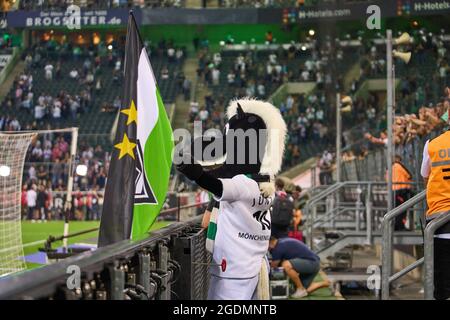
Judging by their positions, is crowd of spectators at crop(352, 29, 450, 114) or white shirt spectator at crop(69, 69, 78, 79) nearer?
crowd of spectators at crop(352, 29, 450, 114)

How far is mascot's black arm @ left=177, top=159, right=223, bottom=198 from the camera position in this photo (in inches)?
157

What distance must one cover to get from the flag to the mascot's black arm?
2.39 feet

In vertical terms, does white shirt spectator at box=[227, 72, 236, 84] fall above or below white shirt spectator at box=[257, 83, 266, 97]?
above

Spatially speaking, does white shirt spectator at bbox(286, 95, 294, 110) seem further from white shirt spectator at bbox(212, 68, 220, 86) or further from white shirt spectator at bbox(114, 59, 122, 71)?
white shirt spectator at bbox(114, 59, 122, 71)

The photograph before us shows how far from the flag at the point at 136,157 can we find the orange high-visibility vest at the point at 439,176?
175 centimetres

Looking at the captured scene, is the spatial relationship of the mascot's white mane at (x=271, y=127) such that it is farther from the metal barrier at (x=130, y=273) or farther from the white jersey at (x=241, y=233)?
the metal barrier at (x=130, y=273)

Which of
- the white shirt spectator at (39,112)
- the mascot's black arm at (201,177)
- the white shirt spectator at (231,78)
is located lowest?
the mascot's black arm at (201,177)

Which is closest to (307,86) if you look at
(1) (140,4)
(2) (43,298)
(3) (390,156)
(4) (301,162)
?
(4) (301,162)

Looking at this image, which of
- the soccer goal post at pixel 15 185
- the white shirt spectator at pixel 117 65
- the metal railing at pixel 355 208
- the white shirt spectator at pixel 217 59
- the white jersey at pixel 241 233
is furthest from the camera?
the white shirt spectator at pixel 217 59

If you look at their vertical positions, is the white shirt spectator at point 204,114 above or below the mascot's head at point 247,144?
above

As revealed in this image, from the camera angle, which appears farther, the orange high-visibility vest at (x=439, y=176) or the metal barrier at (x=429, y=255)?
the orange high-visibility vest at (x=439, y=176)

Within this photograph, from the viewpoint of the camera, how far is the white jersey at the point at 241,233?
186 inches

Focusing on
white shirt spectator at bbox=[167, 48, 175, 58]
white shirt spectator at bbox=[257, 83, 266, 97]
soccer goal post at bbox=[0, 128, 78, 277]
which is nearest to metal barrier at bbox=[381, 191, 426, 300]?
soccer goal post at bbox=[0, 128, 78, 277]

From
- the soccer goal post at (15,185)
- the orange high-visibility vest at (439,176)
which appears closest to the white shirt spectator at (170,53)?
the soccer goal post at (15,185)
